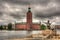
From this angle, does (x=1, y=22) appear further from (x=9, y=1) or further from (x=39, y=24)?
(x=39, y=24)

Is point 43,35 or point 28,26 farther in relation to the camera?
point 43,35

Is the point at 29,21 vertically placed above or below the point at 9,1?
below

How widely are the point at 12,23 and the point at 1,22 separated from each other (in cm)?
80

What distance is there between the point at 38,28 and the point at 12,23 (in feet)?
6.93

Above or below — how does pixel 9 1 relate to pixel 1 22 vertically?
above

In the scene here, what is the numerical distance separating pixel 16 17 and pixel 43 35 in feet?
11.3

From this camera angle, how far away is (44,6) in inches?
720

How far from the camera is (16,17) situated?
18.0 metres

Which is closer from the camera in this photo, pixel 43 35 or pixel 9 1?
pixel 9 1

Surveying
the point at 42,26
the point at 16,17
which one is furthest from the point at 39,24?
the point at 16,17

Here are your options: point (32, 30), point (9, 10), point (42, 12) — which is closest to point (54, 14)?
point (42, 12)

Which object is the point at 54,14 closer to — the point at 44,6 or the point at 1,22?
the point at 44,6

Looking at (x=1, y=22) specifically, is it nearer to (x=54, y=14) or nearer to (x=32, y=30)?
(x=32, y=30)

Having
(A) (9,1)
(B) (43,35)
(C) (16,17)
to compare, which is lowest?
(B) (43,35)
